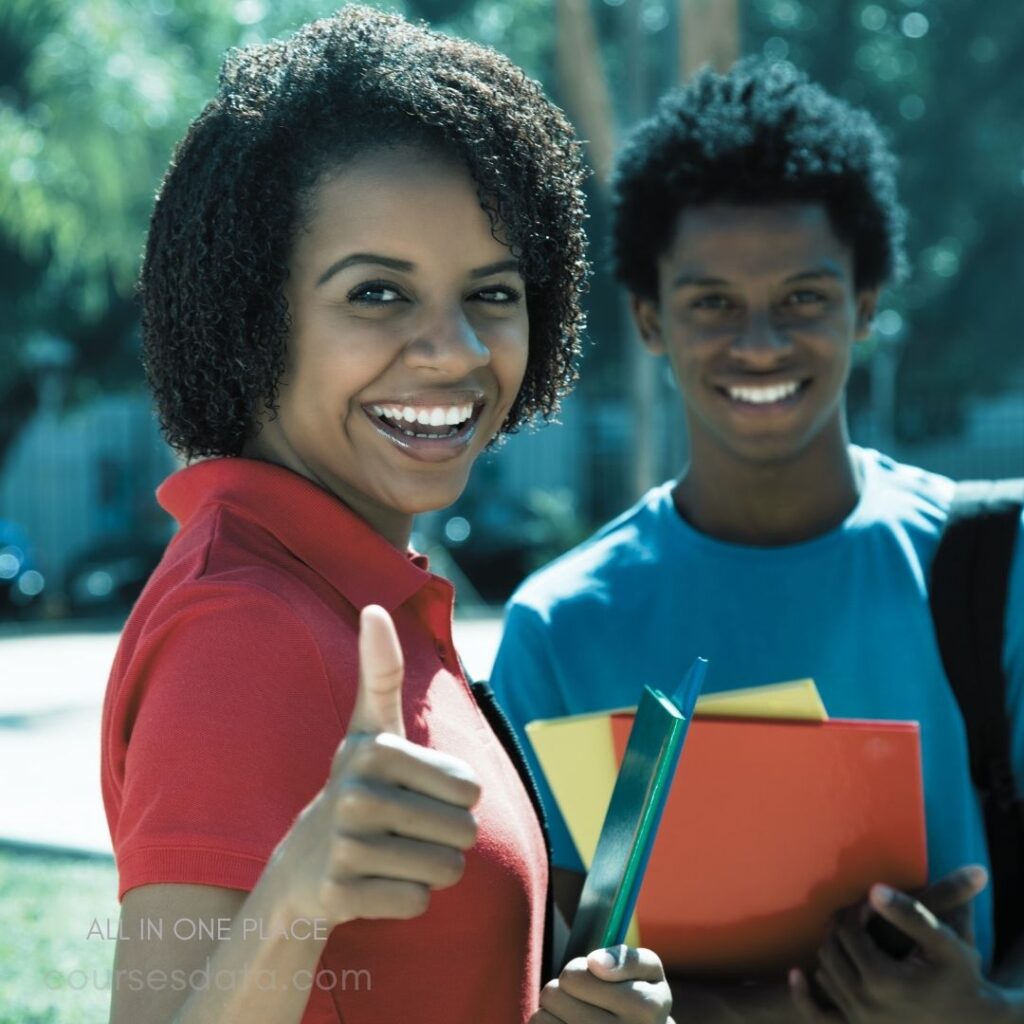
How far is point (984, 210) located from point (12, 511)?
15.8 m

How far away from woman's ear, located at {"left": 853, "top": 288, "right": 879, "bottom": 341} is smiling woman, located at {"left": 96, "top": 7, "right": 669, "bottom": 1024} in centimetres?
96

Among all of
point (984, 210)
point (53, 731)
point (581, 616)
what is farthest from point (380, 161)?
point (984, 210)

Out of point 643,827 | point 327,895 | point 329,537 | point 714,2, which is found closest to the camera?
point 327,895

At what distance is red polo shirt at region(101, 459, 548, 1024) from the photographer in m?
1.35

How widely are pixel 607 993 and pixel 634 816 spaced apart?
0.18m

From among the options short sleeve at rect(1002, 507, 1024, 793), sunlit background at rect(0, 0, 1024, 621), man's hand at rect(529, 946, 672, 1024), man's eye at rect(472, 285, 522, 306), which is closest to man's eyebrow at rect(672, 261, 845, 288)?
short sleeve at rect(1002, 507, 1024, 793)

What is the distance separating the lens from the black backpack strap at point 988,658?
2328 mm

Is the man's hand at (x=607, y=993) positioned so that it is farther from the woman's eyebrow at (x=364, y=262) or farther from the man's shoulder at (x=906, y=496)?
the man's shoulder at (x=906, y=496)

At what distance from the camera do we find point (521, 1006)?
1679mm

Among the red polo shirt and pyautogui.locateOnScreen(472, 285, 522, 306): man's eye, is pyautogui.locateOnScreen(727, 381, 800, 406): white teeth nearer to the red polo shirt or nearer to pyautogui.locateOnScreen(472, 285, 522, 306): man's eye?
pyautogui.locateOnScreen(472, 285, 522, 306): man's eye

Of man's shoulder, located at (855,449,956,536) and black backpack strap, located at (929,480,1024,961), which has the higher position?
man's shoulder, located at (855,449,956,536)

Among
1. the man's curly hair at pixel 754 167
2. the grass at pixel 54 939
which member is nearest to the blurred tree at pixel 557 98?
the grass at pixel 54 939

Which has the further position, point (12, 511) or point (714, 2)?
point (12, 511)

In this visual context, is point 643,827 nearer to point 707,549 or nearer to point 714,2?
point 707,549
